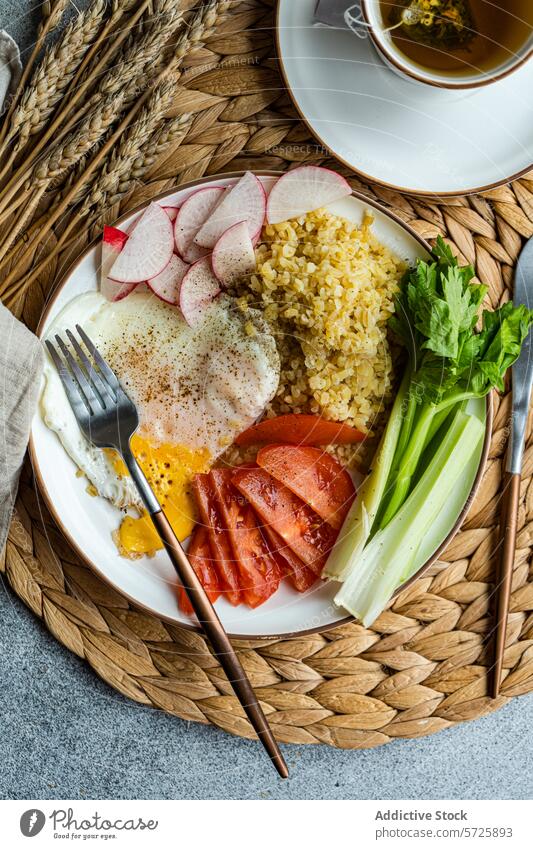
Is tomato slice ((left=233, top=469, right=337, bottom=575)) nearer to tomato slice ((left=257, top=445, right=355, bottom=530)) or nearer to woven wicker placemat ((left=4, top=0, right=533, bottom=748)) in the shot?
tomato slice ((left=257, top=445, right=355, bottom=530))

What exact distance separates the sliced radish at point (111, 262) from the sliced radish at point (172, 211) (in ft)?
0.26

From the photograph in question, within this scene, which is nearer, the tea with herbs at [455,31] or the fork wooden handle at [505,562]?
the tea with herbs at [455,31]

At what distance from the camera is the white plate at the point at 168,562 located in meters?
1.08

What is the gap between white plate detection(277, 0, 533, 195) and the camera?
105cm

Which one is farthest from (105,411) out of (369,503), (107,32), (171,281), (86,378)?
(107,32)

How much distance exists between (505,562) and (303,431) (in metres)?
0.42

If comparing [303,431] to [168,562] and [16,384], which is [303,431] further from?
[16,384]

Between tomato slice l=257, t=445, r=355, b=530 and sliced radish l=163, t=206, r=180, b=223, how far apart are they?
41 cm

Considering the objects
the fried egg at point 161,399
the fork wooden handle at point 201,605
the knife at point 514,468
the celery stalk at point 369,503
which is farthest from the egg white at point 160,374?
the knife at point 514,468

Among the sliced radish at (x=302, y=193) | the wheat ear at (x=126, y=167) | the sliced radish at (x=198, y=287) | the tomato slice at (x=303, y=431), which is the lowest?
the tomato slice at (x=303, y=431)

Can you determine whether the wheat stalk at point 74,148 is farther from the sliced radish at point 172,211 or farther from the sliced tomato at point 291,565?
the sliced tomato at point 291,565

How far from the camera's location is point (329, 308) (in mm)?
1026

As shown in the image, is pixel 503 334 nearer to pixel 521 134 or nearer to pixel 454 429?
pixel 454 429
